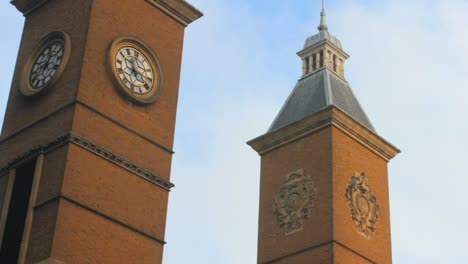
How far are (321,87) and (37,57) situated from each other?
49.2ft

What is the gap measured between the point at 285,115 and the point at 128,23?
39.9 feet

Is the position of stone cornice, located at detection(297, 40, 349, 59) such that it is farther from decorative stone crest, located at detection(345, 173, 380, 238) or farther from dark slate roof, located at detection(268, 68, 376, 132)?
decorative stone crest, located at detection(345, 173, 380, 238)

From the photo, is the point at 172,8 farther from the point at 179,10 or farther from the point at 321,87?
the point at 321,87

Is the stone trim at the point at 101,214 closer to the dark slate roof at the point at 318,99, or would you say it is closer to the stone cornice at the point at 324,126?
the stone cornice at the point at 324,126

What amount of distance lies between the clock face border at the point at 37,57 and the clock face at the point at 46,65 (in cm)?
9

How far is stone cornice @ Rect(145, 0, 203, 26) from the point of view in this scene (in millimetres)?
35281

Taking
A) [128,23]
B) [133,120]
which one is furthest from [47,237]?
[128,23]

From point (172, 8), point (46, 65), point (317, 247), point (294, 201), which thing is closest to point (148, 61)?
point (172, 8)

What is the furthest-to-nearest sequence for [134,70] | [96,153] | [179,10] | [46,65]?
[179,10]
[134,70]
[46,65]
[96,153]

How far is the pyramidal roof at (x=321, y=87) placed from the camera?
1681 inches

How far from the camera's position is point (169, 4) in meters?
35.5

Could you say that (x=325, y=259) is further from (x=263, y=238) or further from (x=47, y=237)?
(x=47, y=237)

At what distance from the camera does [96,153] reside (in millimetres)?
30484

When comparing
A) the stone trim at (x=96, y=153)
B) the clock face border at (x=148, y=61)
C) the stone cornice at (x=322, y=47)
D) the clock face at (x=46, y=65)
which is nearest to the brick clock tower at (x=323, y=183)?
the stone cornice at (x=322, y=47)
